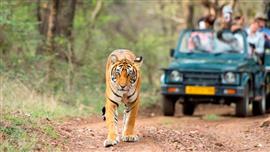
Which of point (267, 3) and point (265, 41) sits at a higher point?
point (267, 3)

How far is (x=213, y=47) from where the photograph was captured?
1527 cm

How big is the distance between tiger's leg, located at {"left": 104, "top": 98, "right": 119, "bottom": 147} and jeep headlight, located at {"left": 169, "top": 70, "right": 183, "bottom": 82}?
18.9 feet

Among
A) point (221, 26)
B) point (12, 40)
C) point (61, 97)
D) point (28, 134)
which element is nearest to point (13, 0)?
point (12, 40)

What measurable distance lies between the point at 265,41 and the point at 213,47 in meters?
1.83

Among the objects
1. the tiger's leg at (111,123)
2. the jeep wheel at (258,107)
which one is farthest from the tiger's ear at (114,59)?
the jeep wheel at (258,107)

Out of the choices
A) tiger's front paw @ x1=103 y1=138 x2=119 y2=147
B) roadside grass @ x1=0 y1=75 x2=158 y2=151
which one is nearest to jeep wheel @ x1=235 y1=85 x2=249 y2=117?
roadside grass @ x1=0 y1=75 x2=158 y2=151

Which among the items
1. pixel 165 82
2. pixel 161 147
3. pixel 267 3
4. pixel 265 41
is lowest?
pixel 161 147

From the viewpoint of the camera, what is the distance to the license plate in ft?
46.4

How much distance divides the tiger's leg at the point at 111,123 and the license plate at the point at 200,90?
5.70 metres

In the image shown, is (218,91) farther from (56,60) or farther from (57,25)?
(57,25)

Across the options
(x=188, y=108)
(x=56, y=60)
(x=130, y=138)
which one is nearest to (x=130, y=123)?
(x=130, y=138)

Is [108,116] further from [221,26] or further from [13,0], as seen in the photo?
[13,0]

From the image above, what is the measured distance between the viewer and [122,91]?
8570mm

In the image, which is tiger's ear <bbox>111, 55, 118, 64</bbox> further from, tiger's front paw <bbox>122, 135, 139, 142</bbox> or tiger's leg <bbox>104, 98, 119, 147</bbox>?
tiger's front paw <bbox>122, 135, 139, 142</bbox>
